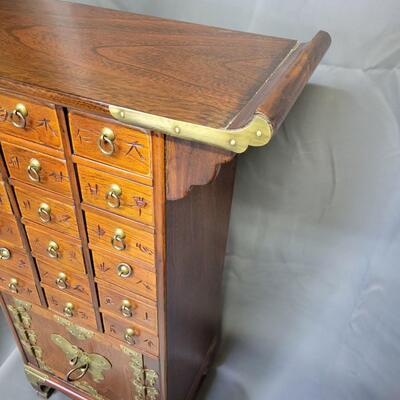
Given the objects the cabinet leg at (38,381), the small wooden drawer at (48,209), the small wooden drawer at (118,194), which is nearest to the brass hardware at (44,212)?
the small wooden drawer at (48,209)

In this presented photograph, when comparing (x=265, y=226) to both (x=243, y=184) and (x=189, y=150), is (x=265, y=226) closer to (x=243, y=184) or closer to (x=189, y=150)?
(x=243, y=184)

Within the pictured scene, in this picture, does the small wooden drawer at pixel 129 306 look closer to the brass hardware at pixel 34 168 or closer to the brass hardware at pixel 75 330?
the brass hardware at pixel 75 330

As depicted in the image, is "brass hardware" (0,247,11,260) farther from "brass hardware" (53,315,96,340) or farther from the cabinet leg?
the cabinet leg

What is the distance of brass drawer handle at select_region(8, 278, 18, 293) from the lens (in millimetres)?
939

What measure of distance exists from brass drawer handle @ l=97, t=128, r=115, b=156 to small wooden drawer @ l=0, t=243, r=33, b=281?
0.39 m

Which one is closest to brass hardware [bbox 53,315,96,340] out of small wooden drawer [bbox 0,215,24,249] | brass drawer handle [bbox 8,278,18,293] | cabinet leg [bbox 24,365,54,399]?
brass drawer handle [bbox 8,278,18,293]

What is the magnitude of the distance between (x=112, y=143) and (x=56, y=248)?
0.31m

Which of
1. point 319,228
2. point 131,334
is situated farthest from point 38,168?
point 319,228

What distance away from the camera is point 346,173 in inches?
35.4

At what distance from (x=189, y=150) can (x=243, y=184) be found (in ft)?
1.56

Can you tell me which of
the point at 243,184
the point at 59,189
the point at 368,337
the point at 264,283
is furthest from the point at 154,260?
the point at 368,337

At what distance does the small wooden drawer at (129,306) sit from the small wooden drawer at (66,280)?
4 centimetres

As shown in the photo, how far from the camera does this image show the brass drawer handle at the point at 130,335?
84 centimetres

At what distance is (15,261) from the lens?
89 centimetres
